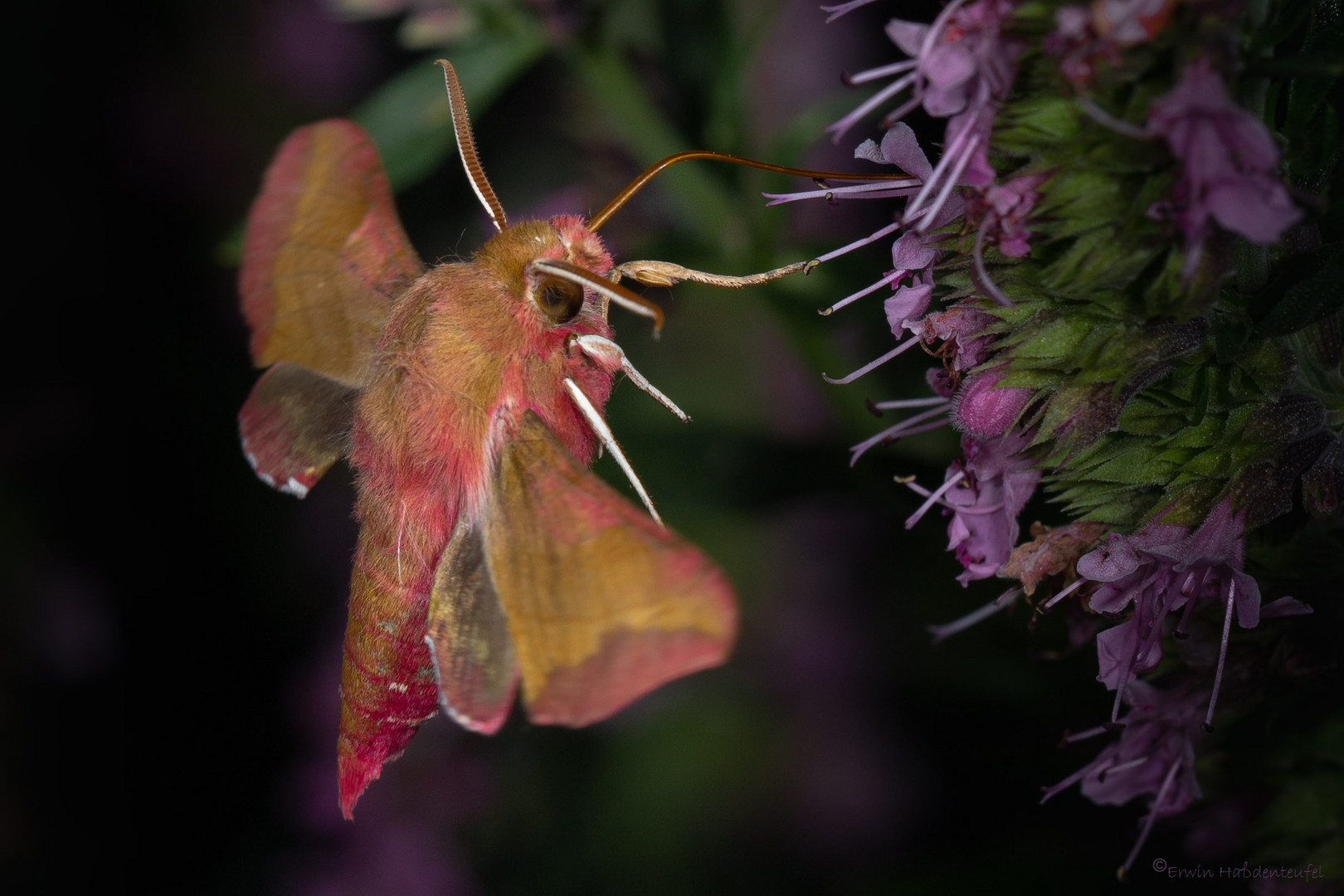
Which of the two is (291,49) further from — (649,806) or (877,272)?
(649,806)

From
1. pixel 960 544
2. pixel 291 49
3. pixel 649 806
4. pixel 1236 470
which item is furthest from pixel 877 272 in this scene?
pixel 291 49

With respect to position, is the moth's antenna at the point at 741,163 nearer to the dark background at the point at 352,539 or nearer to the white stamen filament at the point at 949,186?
the white stamen filament at the point at 949,186

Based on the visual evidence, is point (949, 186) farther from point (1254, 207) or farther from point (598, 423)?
point (598, 423)

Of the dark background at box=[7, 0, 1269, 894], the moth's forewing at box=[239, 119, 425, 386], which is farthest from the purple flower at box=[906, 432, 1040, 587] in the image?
the moth's forewing at box=[239, 119, 425, 386]

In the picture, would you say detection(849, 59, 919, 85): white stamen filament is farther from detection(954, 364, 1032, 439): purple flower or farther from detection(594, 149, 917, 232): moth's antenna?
detection(954, 364, 1032, 439): purple flower

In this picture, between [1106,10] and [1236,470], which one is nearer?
[1106,10]

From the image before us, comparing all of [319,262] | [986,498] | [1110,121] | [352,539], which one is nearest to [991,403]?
[986,498]
